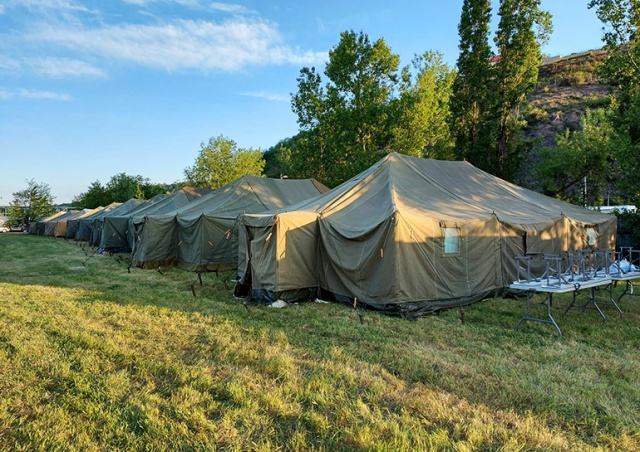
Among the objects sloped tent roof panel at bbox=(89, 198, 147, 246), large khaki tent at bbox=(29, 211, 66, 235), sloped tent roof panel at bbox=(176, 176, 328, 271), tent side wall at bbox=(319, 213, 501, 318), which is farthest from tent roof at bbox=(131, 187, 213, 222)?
large khaki tent at bbox=(29, 211, 66, 235)

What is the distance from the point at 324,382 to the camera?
3859mm

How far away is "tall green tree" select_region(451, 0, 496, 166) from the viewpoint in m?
18.6

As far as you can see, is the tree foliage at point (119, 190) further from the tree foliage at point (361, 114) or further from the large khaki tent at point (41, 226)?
the tree foliage at point (361, 114)

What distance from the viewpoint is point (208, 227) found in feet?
41.9

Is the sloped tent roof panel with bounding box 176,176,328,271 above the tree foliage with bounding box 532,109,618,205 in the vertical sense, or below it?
below

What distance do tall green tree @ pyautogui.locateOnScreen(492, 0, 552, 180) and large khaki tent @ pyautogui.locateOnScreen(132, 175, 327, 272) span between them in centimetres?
975

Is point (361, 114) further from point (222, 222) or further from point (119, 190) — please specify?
point (119, 190)

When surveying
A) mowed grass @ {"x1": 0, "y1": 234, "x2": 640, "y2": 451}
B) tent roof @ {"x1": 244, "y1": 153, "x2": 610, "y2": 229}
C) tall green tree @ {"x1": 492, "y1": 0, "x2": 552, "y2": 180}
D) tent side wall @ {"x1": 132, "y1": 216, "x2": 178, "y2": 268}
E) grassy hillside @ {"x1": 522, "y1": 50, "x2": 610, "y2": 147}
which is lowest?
mowed grass @ {"x1": 0, "y1": 234, "x2": 640, "y2": 451}

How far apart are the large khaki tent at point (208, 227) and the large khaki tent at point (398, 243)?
4002 mm

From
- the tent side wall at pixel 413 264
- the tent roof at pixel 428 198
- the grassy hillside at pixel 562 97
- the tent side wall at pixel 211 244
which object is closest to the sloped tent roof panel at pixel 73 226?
the tent side wall at pixel 211 244

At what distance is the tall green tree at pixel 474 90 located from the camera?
18639mm

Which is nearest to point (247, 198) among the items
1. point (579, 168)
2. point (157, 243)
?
point (157, 243)

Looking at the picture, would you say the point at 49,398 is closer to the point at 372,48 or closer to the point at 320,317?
the point at 320,317

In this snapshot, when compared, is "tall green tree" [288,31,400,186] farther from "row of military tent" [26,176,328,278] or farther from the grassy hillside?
the grassy hillside
